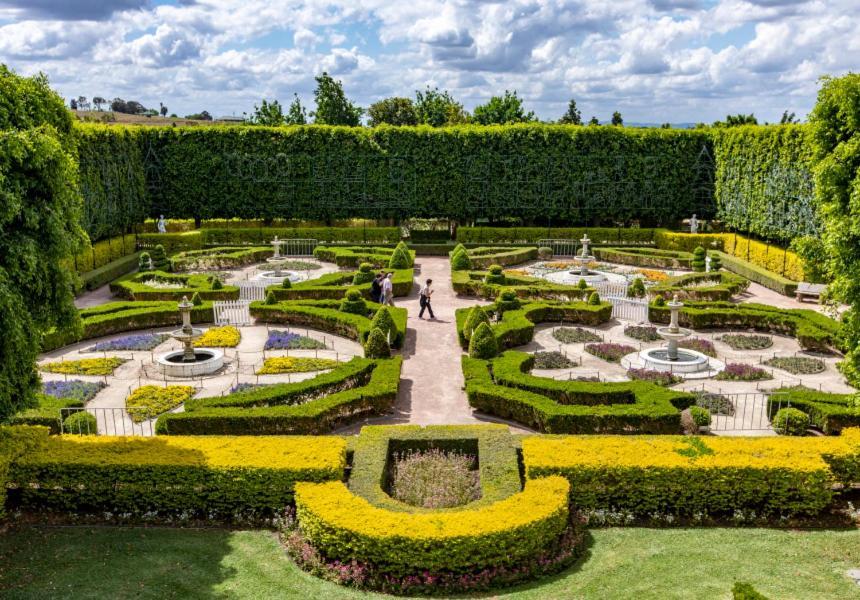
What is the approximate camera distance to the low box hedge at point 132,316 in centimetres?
2538

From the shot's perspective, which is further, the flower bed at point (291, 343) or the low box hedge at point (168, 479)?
the flower bed at point (291, 343)

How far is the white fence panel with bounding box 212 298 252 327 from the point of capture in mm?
27312

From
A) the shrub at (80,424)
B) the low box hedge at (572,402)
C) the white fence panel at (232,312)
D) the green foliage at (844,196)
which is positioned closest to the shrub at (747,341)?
the low box hedge at (572,402)

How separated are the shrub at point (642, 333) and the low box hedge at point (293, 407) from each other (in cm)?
977

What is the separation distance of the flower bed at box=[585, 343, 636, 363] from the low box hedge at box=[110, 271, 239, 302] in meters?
14.6

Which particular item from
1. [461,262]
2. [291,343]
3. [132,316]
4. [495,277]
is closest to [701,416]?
[291,343]

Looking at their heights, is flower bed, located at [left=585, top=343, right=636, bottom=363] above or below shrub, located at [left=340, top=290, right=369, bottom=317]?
below

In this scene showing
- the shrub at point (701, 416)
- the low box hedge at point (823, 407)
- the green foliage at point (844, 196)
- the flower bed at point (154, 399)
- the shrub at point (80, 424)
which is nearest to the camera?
the green foliage at point (844, 196)

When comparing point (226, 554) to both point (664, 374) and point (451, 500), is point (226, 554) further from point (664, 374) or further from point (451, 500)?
point (664, 374)

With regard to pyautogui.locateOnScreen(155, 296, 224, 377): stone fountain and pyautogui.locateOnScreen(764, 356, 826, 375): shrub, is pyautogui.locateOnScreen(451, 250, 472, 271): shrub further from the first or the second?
pyautogui.locateOnScreen(764, 356, 826, 375): shrub

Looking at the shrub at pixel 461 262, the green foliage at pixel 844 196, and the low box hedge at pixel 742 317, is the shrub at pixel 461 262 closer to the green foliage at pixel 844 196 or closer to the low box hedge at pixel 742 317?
the low box hedge at pixel 742 317

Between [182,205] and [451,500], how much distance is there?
130 ft

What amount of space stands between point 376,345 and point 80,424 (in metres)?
8.17

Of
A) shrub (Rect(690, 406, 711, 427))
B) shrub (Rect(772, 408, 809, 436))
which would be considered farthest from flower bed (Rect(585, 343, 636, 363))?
shrub (Rect(772, 408, 809, 436))
